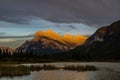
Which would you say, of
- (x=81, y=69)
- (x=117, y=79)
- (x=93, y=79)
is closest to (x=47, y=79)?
(x=93, y=79)

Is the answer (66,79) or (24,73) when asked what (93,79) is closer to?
(66,79)

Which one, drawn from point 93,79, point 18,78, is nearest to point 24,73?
point 18,78

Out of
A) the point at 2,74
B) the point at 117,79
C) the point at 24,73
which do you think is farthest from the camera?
the point at 24,73

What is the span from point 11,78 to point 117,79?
2645cm

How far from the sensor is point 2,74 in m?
72.6

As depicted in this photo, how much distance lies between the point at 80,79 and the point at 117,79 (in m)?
9.45

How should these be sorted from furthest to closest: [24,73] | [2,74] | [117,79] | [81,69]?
1. [81,69]
2. [24,73]
3. [2,74]
4. [117,79]

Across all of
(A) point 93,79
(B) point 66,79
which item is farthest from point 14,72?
(A) point 93,79

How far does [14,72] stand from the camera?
2968 inches

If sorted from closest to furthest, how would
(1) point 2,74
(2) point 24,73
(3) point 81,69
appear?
(1) point 2,74
(2) point 24,73
(3) point 81,69

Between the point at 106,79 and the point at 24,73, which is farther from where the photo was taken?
the point at 24,73

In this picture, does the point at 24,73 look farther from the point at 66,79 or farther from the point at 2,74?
the point at 66,79

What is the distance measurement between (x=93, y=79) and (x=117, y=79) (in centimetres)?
609

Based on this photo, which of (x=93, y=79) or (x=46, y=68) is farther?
(x=46, y=68)
